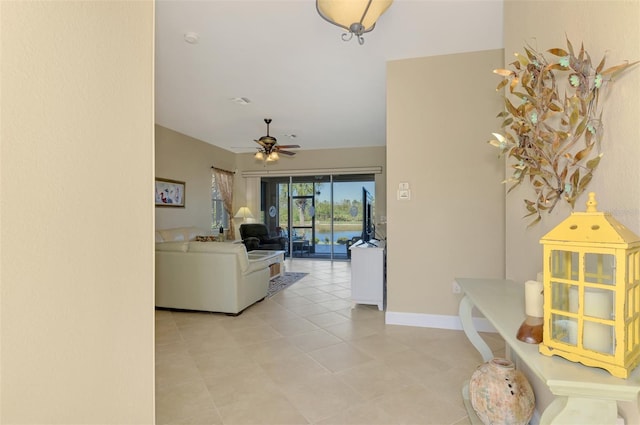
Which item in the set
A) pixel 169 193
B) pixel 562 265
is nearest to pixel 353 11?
pixel 562 265

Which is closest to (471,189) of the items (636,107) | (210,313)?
(636,107)

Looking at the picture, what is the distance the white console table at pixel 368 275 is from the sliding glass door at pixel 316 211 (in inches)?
162

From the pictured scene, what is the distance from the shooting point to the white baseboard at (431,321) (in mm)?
3297

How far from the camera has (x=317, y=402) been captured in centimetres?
207

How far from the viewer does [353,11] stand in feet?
6.73

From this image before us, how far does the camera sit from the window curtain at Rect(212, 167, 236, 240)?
8.13 m

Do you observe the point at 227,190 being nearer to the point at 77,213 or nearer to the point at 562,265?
the point at 77,213

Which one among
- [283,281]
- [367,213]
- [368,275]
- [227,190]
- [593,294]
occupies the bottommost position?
[283,281]

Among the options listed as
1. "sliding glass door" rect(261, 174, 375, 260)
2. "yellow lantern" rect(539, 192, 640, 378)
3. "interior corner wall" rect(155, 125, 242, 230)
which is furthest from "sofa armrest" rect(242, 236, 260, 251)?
"yellow lantern" rect(539, 192, 640, 378)

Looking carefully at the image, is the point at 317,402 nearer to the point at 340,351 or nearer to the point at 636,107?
the point at 340,351

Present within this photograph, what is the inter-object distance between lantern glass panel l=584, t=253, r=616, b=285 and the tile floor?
1338mm

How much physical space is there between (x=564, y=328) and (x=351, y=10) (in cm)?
202

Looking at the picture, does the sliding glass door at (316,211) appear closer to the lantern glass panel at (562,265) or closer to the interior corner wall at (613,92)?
the interior corner wall at (613,92)

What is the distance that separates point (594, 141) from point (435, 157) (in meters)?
2.25
